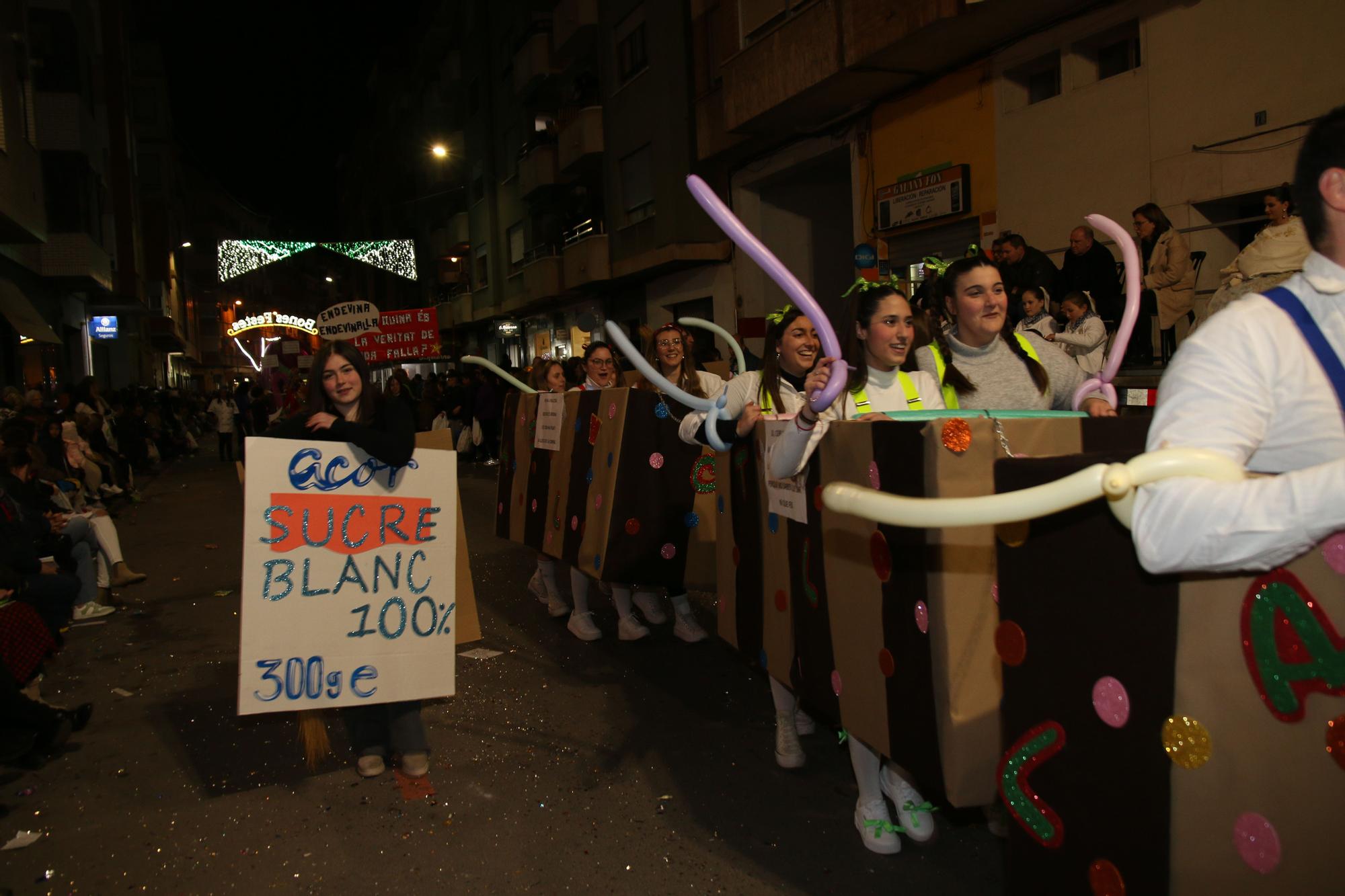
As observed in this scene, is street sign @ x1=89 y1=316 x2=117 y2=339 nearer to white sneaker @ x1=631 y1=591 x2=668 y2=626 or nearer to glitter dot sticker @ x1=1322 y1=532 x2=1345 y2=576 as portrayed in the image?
white sneaker @ x1=631 y1=591 x2=668 y2=626

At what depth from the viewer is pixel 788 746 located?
4.23 metres

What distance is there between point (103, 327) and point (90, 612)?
25.4 metres

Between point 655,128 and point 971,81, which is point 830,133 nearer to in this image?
point 971,81

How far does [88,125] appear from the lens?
81.9 ft

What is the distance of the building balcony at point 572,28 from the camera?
24547 millimetres

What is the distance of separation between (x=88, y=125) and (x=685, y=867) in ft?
92.0

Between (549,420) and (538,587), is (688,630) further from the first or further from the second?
(549,420)

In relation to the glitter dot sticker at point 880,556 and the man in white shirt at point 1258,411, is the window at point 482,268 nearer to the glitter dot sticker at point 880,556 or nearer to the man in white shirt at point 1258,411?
the glitter dot sticker at point 880,556

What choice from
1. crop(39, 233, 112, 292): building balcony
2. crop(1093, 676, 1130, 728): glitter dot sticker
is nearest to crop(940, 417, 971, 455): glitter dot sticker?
crop(1093, 676, 1130, 728): glitter dot sticker

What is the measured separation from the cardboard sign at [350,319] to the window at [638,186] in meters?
9.56

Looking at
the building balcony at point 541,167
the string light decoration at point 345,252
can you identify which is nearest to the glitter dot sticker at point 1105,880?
the string light decoration at point 345,252

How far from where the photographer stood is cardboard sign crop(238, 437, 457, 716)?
4246mm

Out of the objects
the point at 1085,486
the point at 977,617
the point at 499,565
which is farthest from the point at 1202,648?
the point at 499,565

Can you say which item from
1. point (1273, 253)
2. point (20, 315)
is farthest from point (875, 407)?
point (20, 315)
